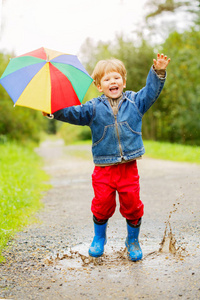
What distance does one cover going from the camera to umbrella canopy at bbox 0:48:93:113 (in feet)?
8.11

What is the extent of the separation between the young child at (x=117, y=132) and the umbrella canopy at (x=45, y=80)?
0.12 meters

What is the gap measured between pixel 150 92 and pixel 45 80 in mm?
719

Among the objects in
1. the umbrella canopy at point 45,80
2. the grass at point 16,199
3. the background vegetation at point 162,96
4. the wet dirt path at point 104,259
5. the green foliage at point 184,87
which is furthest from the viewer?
the green foliage at point 184,87

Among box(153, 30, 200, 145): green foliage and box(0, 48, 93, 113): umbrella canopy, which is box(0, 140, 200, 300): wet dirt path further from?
box(153, 30, 200, 145): green foliage

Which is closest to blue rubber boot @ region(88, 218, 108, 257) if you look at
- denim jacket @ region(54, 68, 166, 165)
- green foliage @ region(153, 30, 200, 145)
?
denim jacket @ region(54, 68, 166, 165)

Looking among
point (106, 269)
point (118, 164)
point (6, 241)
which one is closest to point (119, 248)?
point (106, 269)

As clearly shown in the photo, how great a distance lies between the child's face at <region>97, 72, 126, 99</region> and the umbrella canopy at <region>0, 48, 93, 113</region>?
0.12 m

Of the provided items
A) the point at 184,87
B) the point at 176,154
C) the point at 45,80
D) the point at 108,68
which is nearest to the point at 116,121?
the point at 108,68

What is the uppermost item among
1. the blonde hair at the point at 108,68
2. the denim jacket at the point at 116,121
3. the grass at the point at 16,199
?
the blonde hair at the point at 108,68

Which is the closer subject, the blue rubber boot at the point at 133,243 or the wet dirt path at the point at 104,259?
the wet dirt path at the point at 104,259

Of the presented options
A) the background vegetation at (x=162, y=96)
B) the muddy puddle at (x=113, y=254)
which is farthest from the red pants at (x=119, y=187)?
the background vegetation at (x=162, y=96)

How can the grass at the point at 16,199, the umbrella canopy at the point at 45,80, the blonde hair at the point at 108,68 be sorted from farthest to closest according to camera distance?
the grass at the point at 16,199 → the blonde hair at the point at 108,68 → the umbrella canopy at the point at 45,80

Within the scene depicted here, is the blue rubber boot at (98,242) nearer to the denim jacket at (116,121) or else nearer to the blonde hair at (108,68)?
the denim jacket at (116,121)

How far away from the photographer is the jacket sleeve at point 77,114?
260 cm
